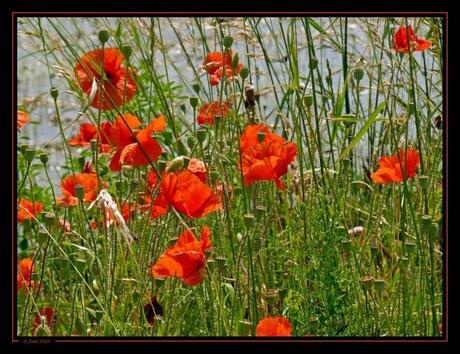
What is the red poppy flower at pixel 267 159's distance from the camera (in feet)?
4.67

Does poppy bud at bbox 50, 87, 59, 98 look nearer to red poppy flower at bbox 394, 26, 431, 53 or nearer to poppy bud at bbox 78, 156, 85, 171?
red poppy flower at bbox 394, 26, 431, 53

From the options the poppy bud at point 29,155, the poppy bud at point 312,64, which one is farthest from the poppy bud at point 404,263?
the poppy bud at point 29,155

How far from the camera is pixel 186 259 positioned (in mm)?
1316

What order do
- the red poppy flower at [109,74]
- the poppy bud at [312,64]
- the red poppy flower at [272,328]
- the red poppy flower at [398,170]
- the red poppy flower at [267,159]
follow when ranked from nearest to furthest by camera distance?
the red poppy flower at [272,328], the red poppy flower at [267,159], the red poppy flower at [398,170], the poppy bud at [312,64], the red poppy flower at [109,74]

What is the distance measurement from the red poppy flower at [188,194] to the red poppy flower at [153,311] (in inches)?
6.6

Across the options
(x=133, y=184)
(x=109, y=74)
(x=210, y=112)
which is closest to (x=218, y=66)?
(x=210, y=112)

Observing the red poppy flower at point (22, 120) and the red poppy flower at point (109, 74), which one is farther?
the red poppy flower at point (109, 74)

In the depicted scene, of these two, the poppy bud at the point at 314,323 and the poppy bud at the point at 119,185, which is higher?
the poppy bud at the point at 119,185

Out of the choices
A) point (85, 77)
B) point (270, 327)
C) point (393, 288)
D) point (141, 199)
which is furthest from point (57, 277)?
point (270, 327)

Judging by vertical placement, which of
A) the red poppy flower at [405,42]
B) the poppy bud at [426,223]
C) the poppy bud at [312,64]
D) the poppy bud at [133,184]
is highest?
the red poppy flower at [405,42]

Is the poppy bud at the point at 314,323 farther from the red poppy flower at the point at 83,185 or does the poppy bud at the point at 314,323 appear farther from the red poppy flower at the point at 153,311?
the red poppy flower at the point at 83,185

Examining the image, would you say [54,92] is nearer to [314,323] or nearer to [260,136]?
[260,136]

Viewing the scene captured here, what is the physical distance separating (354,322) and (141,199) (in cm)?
54

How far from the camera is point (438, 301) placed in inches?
67.2
